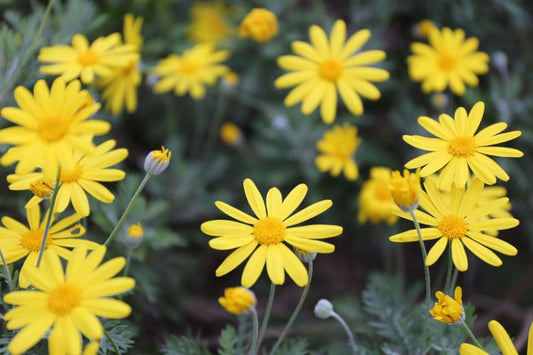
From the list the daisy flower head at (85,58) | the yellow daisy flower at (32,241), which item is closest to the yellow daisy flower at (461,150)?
the yellow daisy flower at (32,241)

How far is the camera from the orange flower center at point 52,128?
133 centimetres

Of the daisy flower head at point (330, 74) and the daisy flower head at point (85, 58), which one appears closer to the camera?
the daisy flower head at point (85, 58)

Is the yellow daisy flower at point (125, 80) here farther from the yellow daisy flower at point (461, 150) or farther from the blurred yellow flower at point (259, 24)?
the yellow daisy flower at point (461, 150)

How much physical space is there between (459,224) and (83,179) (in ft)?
3.29

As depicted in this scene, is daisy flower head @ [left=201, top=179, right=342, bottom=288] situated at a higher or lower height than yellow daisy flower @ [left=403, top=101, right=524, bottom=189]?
lower

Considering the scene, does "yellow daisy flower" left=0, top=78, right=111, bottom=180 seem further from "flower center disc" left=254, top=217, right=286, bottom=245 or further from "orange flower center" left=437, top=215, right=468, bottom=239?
"orange flower center" left=437, top=215, right=468, bottom=239

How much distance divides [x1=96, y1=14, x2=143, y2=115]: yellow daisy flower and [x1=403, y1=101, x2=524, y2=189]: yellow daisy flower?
1315 millimetres

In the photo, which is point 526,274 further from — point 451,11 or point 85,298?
point 85,298

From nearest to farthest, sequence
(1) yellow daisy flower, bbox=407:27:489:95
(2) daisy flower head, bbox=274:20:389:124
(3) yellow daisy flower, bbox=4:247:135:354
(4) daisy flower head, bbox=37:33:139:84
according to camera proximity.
Result: (3) yellow daisy flower, bbox=4:247:135:354
(4) daisy flower head, bbox=37:33:139:84
(2) daisy flower head, bbox=274:20:389:124
(1) yellow daisy flower, bbox=407:27:489:95

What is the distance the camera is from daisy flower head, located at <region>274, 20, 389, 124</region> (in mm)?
2125

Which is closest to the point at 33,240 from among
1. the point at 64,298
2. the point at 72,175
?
the point at 72,175

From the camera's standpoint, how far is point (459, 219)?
150cm

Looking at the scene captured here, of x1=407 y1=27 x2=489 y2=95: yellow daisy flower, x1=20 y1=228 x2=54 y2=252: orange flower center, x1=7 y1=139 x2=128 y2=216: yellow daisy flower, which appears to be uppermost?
x1=407 y1=27 x2=489 y2=95: yellow daisy flower

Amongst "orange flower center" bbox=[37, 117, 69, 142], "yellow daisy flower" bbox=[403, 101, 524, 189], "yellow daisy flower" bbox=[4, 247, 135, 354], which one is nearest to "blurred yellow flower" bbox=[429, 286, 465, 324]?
"yellow daisy flower" bbox=[403, 101, 524, 189]
